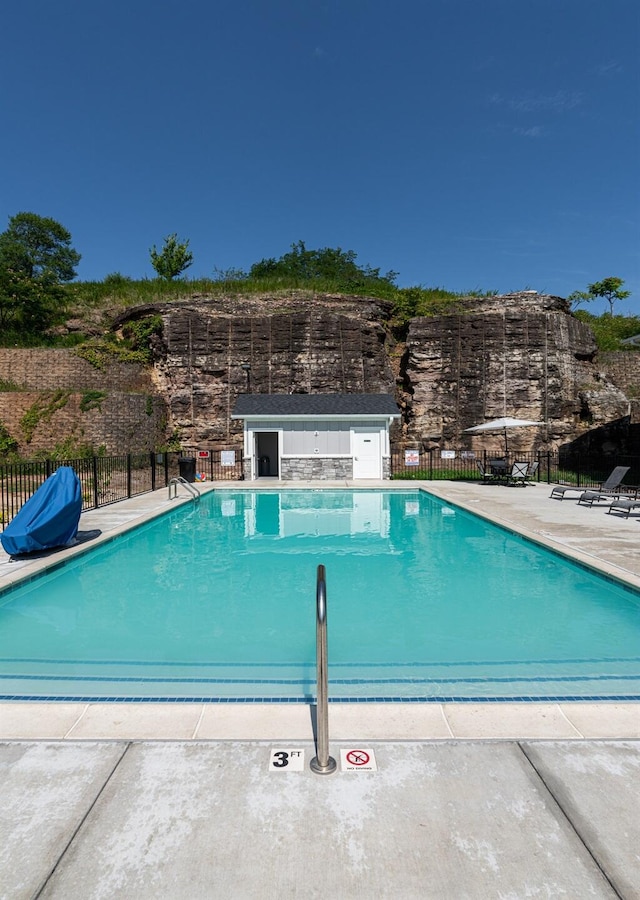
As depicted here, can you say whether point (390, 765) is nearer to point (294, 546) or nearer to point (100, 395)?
point (294, 546)

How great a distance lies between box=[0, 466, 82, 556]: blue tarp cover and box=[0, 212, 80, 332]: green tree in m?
24.1

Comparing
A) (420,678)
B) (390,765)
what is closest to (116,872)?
(390,765)

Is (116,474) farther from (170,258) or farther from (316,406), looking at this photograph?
(170,258)

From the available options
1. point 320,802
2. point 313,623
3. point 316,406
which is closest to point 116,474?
point 316,406

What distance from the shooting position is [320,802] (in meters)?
2.35

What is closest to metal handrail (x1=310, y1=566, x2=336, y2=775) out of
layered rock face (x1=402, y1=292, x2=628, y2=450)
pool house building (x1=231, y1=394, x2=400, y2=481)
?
pool house building (x1=231, y1=394, x2=400, y2=481)

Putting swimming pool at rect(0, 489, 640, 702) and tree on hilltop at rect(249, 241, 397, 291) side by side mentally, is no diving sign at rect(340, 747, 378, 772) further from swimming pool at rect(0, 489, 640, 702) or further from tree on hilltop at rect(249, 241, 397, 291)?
tree on hilltop at rect(249, 241, 397, 291)

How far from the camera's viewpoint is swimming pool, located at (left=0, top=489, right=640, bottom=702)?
4.00 metres

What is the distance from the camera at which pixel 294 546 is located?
936 centimetres

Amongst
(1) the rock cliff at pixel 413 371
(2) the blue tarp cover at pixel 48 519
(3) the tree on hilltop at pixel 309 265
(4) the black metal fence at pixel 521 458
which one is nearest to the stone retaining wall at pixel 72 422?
(1) the rock cliff at pixel 413 371

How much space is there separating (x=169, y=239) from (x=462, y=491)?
4219 cm

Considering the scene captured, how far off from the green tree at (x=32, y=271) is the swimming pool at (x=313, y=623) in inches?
926

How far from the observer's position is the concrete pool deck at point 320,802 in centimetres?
193

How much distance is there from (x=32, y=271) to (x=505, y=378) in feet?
136
